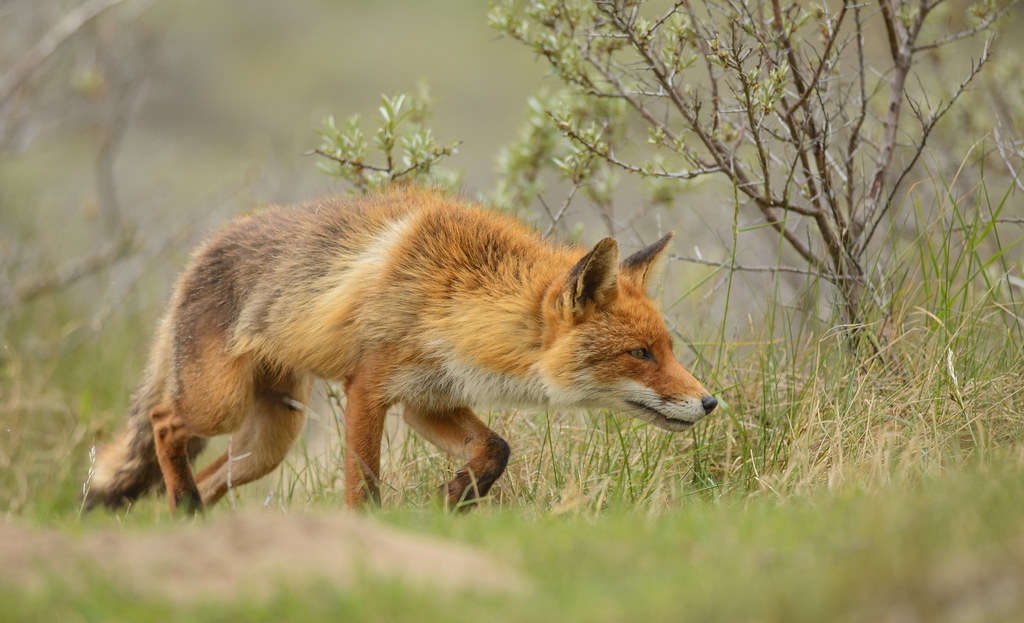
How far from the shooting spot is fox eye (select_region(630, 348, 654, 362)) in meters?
5.16

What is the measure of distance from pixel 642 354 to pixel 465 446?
3.96ft

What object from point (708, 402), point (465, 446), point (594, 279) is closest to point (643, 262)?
point (594, 279)

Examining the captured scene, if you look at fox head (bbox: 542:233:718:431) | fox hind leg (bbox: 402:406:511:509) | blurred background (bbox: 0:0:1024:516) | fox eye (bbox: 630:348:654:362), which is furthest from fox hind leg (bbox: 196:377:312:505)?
fox eye (bbox: 630:348:654:362)

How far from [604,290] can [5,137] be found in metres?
8.61

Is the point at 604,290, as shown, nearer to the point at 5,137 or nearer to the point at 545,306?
the point at 545,306

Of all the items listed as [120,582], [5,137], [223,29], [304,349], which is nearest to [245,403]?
[304,349]

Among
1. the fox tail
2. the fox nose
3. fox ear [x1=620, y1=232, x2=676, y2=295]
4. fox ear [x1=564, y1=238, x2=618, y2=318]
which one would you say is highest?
fox ear [x1=620, y1=232, x2=676, y2=295]

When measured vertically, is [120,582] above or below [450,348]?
below

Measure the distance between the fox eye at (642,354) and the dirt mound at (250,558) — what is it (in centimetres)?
211

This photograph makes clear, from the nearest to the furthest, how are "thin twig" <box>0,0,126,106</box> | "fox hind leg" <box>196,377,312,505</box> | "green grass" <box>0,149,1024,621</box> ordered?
"green grass" <box>0,149,1024,621</box> → "fox hind leg" <box>196,377,312,505</box> → "thin twig" <box>0,0,126,106</box>

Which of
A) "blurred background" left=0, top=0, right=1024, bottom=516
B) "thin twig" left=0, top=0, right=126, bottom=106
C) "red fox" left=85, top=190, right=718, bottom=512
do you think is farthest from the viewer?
"thin twig" left=0, top=0, right=126, bottom=106

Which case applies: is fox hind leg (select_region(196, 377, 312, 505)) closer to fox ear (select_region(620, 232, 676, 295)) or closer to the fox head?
the fox head

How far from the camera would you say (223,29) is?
1062 inches

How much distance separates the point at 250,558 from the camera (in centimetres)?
303
